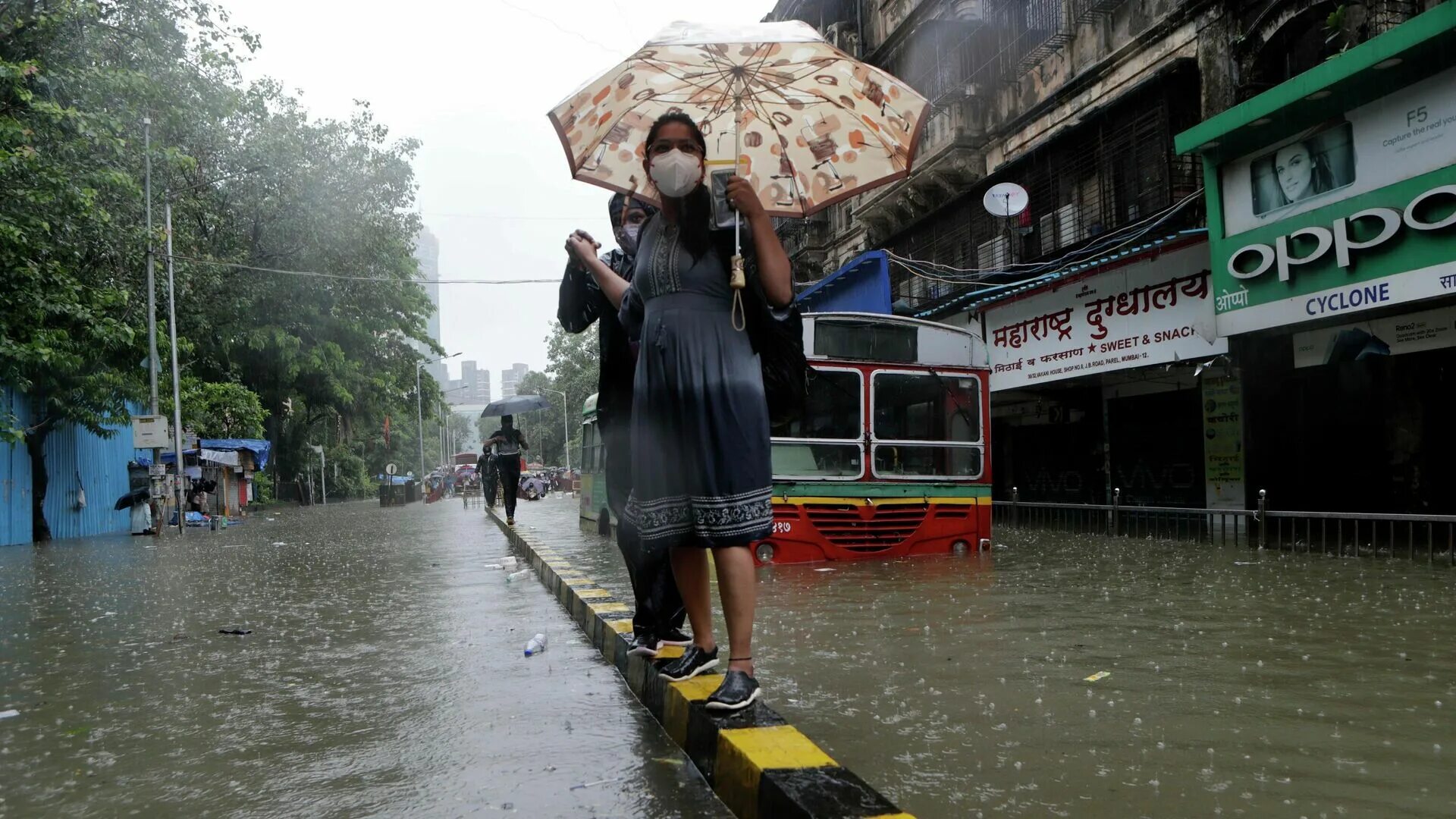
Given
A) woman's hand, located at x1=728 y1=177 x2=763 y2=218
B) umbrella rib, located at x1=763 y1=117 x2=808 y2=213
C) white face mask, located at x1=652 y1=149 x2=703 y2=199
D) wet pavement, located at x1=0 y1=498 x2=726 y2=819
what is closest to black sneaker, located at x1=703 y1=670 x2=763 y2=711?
wet pavement, located at x1=0 y1=498 x2=726 y2=819

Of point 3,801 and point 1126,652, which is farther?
point 1126,652

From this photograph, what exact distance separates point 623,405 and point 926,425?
21.4 ft

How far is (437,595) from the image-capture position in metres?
8.47

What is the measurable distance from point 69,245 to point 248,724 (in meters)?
14.8

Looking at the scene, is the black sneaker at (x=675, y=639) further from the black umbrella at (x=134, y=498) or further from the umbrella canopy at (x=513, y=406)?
the black umbrella at (x=134, y=498)

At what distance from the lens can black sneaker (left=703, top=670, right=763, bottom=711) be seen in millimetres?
3396

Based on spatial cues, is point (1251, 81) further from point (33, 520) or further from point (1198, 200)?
point (33, 520)

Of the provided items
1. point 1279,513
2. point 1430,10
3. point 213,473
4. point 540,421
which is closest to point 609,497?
point 1279,513

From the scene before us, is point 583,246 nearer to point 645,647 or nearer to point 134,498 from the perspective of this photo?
point 645,647

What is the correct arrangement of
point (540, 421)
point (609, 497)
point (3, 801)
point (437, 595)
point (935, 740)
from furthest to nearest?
1. point (540, 421)
2. point (437, 595)
3. point (609, 497)
4. point (935, 740)
5. point (3, 801)

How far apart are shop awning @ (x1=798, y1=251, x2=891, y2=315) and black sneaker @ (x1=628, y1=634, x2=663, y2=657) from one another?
13.0m

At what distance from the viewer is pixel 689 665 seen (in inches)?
158

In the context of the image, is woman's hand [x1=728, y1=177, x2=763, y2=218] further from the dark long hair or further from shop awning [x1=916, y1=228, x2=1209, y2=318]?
shop awning [x1=916, y1=228, x2=1209, y2=318]

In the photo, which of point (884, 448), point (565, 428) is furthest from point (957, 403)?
point (565, 428)
